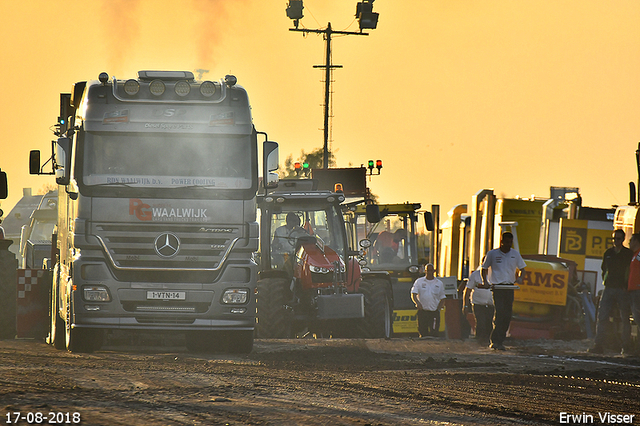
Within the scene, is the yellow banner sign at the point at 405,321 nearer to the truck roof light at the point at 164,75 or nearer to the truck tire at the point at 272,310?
the truck tire at the point at 272,310

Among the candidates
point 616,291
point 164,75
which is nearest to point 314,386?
point 164,75

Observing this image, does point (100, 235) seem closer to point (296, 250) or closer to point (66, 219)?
point (66, 219)

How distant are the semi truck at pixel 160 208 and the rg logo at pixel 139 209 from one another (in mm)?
13

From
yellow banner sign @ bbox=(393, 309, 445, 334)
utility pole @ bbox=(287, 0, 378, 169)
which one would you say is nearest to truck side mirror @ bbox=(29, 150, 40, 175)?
yellow banner sign @ bbox=(393, 309, 445, 334)

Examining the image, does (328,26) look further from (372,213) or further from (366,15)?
(372,213)

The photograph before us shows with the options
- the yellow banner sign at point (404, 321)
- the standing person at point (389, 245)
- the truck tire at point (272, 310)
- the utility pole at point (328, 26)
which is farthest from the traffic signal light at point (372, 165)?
the truck tire at point (272, 310)

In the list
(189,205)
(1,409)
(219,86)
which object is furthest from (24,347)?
(1,409)

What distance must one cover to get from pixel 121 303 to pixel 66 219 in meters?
1.83

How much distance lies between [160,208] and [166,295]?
114cm

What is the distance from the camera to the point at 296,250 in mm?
17000

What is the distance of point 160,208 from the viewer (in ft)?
40.3

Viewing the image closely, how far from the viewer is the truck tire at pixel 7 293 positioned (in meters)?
15.8

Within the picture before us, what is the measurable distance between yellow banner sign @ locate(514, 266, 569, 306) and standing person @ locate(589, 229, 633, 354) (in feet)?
13.1

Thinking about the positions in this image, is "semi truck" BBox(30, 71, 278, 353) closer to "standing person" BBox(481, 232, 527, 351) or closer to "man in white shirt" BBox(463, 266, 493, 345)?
"standing person" BBox(481, 232, 527, 351)
